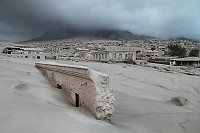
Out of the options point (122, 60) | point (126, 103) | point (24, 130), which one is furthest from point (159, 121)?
point (122, 60)

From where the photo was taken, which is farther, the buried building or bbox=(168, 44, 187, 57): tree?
bbox=(168, 44, 187, 57): tree

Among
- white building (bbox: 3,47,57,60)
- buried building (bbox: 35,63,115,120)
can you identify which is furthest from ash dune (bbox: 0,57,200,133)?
white building (bbox: 3,47,57,60)

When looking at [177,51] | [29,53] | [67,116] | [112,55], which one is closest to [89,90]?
[67,116]

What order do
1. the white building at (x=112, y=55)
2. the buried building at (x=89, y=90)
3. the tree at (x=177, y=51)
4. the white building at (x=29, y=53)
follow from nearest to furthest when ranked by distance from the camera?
the buried building at (x=89, y=90)
the white building at (x=29, y=53)
the white building at (x=112, y=55)
the tree at (x=177, y=51)

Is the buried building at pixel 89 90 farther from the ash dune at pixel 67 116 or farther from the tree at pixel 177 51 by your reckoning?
the tree at pixel 177 51

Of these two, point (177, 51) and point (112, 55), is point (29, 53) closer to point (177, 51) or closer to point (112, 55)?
point (112, 55)

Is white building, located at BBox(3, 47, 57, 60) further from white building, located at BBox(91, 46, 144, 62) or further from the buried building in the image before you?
the buried building

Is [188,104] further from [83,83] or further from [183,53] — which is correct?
[183,53]

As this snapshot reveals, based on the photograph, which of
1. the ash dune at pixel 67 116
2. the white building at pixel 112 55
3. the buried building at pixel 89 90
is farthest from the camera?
the white building at pixel 112 55

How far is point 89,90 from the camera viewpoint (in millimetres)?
10656

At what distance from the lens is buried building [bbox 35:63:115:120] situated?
10.0 m

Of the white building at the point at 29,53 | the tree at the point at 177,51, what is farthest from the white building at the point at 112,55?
the tree at the point at 177,51

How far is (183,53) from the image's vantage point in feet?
294

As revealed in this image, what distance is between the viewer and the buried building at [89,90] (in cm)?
1002
